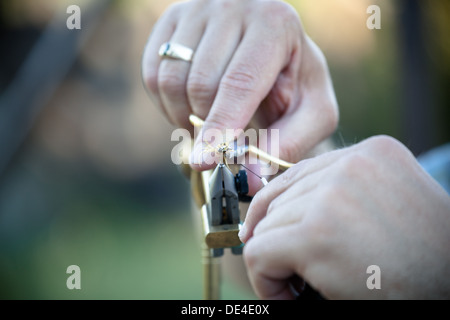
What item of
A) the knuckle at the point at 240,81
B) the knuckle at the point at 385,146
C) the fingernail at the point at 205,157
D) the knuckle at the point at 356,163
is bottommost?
the knuckle at the point at 356,163

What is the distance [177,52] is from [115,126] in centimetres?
221

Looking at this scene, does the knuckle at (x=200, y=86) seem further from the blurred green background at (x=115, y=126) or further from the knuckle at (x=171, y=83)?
the blurred green background at (x=115, y=126)

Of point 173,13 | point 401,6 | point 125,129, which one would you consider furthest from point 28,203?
point 401,6

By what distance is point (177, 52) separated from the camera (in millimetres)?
966

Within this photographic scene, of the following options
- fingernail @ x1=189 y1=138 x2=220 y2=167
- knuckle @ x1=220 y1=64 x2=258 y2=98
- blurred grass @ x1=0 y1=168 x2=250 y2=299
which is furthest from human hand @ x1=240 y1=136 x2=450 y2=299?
blurred grass @ x1=0 y1=168 x2=250 y2=299

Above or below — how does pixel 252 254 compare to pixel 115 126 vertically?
below

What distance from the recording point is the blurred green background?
2619 mm

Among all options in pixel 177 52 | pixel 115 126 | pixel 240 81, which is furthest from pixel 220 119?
pixel 115 126

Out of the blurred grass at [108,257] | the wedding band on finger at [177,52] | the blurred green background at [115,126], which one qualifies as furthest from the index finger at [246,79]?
the blurred grass at [108,257]

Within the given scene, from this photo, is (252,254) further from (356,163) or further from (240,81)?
(240,81)

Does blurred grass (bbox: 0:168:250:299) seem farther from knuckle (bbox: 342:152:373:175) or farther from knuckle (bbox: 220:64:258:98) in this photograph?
knuckle (bbox: 342:152:373:175)

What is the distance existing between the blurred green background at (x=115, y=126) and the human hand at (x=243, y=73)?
4.97ft

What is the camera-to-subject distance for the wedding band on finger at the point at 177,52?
963mm
